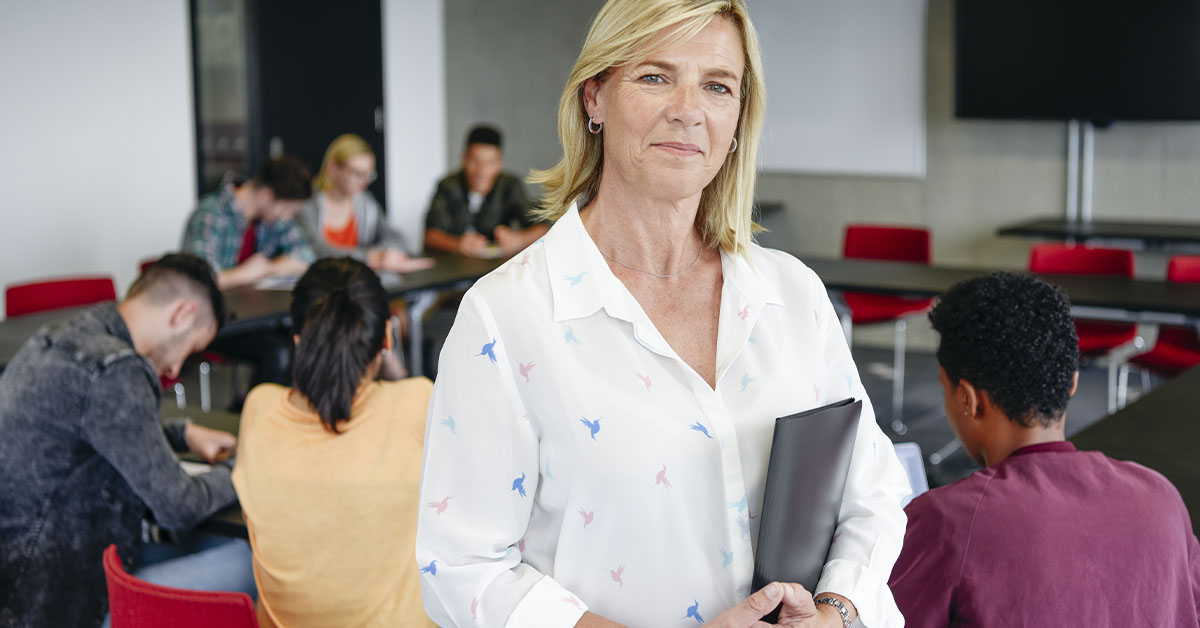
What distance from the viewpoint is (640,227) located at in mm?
1413

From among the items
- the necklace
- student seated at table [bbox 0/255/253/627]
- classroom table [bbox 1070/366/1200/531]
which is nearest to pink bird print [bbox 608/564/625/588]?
the necklace

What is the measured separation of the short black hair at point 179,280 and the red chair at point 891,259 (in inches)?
142

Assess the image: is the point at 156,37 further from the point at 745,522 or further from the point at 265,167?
the point at 745,522

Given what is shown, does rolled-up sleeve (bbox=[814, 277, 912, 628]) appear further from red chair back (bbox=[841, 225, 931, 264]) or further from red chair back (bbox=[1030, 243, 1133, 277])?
red chair back (bbox=[841, 225, 931, 264])

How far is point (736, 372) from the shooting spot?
1.38 metres

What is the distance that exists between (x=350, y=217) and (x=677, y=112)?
493 centimetres

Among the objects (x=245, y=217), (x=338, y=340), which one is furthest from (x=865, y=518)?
(x=245, y=217)

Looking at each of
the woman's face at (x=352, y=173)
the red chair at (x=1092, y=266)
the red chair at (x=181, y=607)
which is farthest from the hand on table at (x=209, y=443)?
the red chair at (x=1092, y=266)

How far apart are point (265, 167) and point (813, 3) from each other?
3.75 meters

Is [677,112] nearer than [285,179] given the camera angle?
Yes

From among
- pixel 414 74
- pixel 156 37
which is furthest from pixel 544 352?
pixel 414 74

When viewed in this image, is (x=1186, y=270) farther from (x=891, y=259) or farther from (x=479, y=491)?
(x=479, y=491)

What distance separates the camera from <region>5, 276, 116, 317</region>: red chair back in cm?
457

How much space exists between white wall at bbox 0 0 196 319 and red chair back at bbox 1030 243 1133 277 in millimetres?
4676
